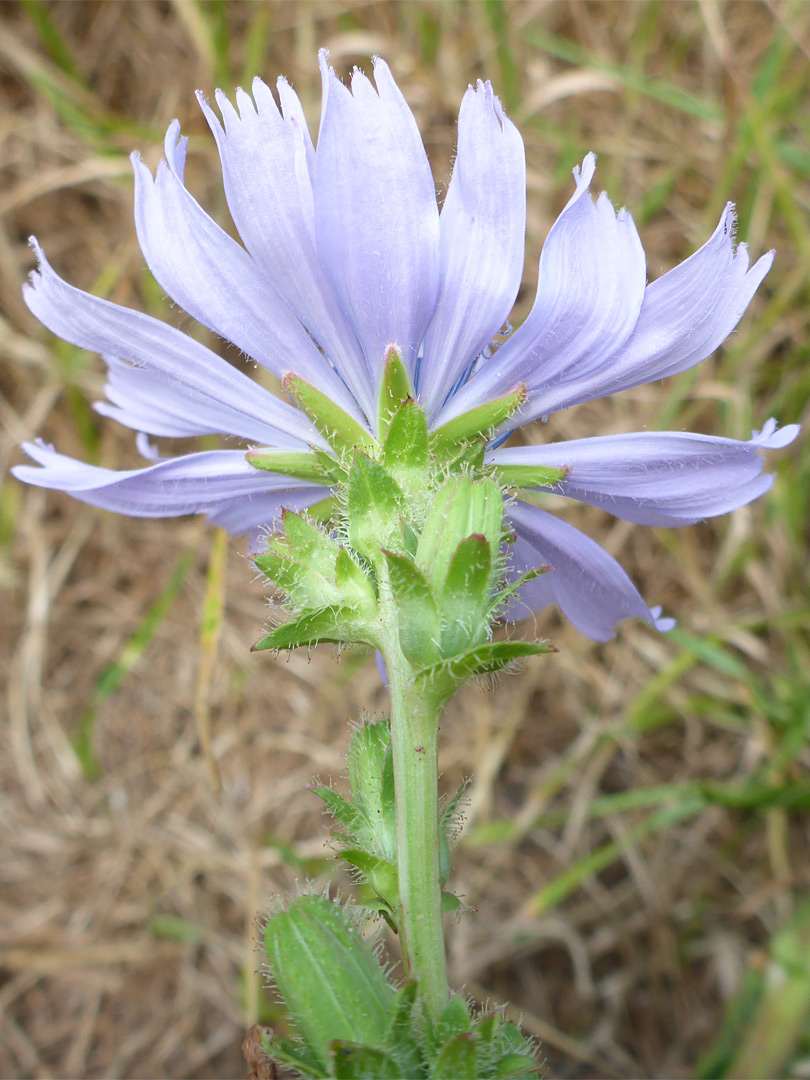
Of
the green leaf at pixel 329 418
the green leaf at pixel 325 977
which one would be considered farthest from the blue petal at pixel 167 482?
the green leaf at pixel 325 977

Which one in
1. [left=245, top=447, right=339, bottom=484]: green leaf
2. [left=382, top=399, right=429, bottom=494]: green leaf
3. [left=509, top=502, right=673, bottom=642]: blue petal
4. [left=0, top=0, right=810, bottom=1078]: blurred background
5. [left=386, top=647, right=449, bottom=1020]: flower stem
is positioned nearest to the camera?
[left=386, top=647, right=449, bottom=1020]: flower stem

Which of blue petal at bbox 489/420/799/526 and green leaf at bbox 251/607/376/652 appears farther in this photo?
blue petal at bbox 489/420/799/526

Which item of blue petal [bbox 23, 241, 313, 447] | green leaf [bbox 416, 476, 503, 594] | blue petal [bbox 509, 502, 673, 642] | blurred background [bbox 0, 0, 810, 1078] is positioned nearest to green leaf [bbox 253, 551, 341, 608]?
green leaf [bbox 416, 476, 503, 594]

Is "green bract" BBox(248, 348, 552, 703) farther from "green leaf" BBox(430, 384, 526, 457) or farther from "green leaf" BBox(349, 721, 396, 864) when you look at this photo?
"green leaf" BBox(349, 721, 396, 864)

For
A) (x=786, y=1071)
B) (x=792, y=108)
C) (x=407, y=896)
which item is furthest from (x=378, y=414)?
(x=792, y=108)

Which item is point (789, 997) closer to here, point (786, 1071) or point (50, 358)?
point (786, 1071)

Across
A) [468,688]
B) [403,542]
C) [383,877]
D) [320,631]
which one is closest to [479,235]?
[403,542]

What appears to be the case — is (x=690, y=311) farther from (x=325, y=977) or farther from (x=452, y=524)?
(x=325, y=977)
